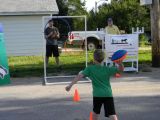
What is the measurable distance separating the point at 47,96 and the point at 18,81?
305 cm

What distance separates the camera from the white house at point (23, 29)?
26.4 metres

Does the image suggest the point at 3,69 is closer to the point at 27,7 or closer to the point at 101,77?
the point at 101,77

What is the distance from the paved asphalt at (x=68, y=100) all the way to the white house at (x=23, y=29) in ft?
40.6

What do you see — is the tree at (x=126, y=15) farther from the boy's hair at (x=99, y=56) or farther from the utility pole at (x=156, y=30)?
the boy's hair at (x=99, y=56)

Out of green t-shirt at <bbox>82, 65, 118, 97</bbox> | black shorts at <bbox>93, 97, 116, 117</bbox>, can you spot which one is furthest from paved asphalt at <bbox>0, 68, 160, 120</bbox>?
green t-shirt at <bbox>82, 65, 118, 97</bbox>

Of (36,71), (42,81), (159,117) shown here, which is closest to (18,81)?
(42,81)

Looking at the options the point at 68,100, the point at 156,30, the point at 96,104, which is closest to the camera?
the point at 96,104

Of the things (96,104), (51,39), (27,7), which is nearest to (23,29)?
(27,7)

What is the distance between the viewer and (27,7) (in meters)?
27.2

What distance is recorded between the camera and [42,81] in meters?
13.9

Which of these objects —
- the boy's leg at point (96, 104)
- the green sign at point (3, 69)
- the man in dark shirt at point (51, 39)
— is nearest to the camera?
the boy's leg at point (96, 104)

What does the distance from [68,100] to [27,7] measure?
57.1 feet

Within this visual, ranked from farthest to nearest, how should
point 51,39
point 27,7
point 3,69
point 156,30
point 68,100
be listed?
point 27,7
point 156,30
point 51,39
point 3,69
point 68,100

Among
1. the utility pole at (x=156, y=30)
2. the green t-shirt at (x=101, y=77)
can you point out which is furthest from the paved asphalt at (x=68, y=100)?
the utility pole at (x=156, y=30)
